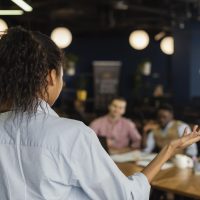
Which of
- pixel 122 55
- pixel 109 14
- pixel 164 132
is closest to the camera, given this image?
pixel 164 132

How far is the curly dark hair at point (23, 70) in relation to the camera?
1.26 meters

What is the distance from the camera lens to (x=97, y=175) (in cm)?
125

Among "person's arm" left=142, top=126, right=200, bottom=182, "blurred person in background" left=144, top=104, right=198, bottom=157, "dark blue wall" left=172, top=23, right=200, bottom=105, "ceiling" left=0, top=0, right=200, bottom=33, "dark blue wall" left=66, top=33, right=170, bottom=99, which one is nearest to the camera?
"person's arm" left=142, top=126, right=200, bottom=182

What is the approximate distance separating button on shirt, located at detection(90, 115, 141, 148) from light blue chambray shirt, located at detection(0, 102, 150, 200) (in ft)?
13.3

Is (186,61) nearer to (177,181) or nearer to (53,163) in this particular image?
(177,181)

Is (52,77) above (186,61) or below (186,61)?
below

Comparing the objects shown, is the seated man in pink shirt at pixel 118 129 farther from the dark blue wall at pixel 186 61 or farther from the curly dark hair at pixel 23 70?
the curly dark hair at pixel 23 70

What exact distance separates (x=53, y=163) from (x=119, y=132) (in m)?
4.20

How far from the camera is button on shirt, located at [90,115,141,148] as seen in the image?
5.36m

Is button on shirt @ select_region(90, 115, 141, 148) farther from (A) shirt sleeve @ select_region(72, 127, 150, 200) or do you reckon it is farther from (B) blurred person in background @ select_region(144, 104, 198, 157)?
(A) shirt sleeve @ select_region(72, 127, 150, 200)

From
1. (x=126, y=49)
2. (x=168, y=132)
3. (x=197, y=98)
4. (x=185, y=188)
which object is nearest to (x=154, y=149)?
(x=168, y=132)

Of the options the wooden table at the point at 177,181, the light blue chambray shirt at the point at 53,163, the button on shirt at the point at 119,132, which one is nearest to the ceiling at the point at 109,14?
the button on shirt at the point at 119,132

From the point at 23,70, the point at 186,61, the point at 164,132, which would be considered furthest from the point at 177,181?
the point at 186,61

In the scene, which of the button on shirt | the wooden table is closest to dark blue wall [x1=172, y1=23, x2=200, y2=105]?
the button on shirt
